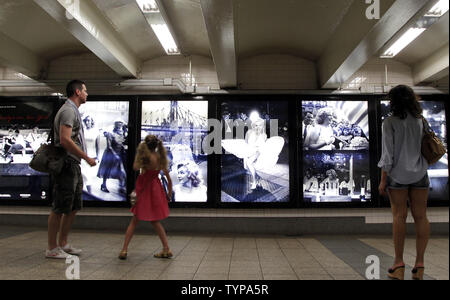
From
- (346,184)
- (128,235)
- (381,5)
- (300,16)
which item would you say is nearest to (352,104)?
(346,184)

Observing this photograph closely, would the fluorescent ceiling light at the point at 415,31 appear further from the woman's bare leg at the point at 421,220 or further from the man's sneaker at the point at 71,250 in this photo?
the man's sneaker at the point at 71,250

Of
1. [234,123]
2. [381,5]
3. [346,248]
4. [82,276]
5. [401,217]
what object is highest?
[381,5]

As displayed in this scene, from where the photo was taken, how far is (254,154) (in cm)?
321

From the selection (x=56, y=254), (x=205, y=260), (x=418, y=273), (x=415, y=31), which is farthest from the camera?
(x=415, y=31)

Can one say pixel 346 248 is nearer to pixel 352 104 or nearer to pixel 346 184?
pixel 346 184

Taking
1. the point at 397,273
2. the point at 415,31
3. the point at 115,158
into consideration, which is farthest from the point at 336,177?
the point at 115,158

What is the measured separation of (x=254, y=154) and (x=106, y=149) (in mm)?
1764

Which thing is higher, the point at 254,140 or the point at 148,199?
the point at 254,140

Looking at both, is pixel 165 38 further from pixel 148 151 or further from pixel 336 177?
pixel 336 177

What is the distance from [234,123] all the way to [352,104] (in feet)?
4.87

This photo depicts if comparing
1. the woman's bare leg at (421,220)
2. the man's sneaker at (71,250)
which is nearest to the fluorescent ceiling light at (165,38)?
the man's sneaker at (71,250)

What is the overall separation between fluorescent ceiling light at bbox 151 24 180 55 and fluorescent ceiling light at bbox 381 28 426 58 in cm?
222

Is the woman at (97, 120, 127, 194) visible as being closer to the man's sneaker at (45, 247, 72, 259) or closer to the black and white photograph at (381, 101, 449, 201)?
the man's sneaker at (45, 247, 72, 259)
